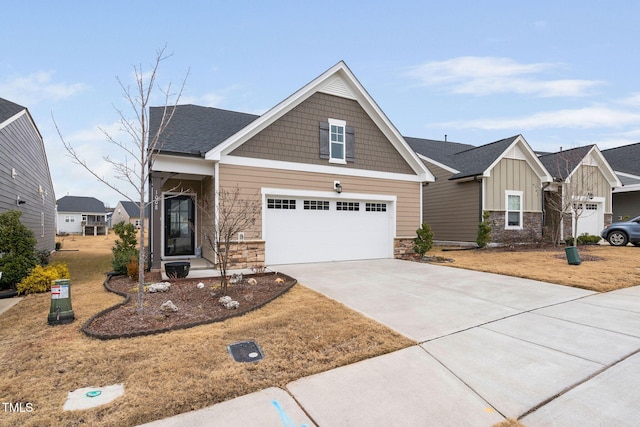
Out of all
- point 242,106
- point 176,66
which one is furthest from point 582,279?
point 242,106

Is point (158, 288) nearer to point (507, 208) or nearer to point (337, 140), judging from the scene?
point (337, 140)

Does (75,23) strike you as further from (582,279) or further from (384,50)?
(582,279)

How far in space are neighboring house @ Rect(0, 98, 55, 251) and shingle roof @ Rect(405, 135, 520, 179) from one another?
59.0 ft

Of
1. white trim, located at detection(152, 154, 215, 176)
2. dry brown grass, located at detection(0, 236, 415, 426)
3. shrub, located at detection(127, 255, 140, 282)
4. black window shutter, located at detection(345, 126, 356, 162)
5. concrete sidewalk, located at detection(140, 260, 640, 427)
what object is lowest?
concrete sidewalk, located at detection(140, 260, 640, 427)

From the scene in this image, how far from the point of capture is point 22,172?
11469 mm

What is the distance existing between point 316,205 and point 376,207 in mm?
2554

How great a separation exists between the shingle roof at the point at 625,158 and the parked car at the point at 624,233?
24.5 ft

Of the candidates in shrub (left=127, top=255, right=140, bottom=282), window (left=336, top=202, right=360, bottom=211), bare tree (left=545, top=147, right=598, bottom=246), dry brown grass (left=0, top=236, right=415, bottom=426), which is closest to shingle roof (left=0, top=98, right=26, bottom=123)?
shrub (left=127, top=255, right=140, bottom=282)

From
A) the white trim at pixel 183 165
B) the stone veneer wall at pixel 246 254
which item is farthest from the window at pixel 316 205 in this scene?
the white trim at pixel 183 165

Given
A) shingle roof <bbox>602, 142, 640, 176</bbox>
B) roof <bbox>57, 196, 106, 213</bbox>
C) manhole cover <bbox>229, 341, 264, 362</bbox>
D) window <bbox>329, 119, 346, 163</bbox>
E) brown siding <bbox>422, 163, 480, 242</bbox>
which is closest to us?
manhole cover <bbox>229, 341, 264, 362</bbox>

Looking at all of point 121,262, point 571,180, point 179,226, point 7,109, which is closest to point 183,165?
point 121,262

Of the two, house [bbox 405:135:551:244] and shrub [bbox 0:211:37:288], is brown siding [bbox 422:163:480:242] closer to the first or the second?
house [bbox 405:135:551:244]

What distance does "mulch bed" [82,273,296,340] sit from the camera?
14.3ft

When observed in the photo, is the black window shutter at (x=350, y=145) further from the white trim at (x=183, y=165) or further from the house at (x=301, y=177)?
the white trim at (x=183, y=165)
